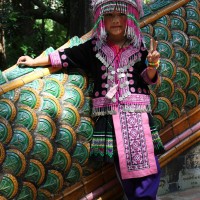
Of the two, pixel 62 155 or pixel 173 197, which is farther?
pixel 173 197

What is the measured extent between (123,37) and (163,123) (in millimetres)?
786

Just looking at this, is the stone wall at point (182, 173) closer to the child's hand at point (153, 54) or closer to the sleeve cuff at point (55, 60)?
the child's hand at point (153, 54)

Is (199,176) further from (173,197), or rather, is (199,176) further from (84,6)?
(84,6)

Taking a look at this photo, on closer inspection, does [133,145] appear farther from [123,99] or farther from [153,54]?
[153,54]

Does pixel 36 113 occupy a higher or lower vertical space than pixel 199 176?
higher

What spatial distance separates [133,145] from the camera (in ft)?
8.75

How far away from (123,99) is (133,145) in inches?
12.0

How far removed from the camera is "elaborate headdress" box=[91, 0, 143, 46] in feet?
8.70

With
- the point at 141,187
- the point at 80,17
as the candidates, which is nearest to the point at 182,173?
the point at 141,187

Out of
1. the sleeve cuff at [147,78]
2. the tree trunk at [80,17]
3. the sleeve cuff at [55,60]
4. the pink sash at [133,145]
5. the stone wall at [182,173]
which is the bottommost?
the stone wall at [182,173]

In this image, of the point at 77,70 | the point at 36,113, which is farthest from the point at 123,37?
the point at 36,113

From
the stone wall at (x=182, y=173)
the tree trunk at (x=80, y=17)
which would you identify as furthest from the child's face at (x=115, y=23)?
the tree trunk at (x=80, y=17)

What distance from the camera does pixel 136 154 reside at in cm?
267

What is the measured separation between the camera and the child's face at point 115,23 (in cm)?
269
